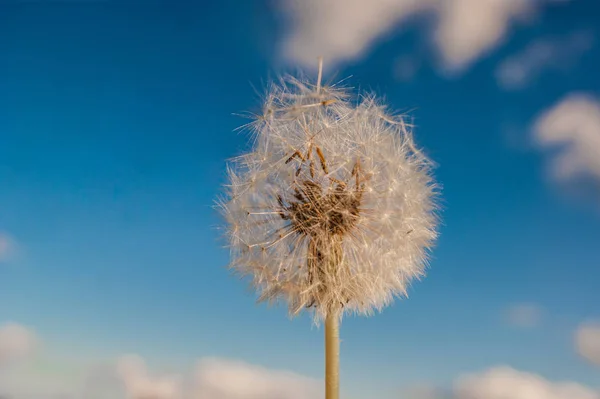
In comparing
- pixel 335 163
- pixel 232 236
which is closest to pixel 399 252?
pixel 335 163

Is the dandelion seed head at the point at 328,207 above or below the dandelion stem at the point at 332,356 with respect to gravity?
above

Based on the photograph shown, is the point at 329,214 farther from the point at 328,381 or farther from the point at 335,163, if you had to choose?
the point at 328,381

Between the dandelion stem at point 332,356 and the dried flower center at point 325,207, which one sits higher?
the dried flower center at point 325,207

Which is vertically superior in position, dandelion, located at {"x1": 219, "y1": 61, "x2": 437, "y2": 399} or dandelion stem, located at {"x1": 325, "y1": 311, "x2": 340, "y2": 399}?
dandelion, located at {"x1": 219, "y1": 61, "x2": 437, "y2": 399}

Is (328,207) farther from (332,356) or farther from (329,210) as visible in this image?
(332,356)

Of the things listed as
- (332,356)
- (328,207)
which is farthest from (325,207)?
(332,356)
